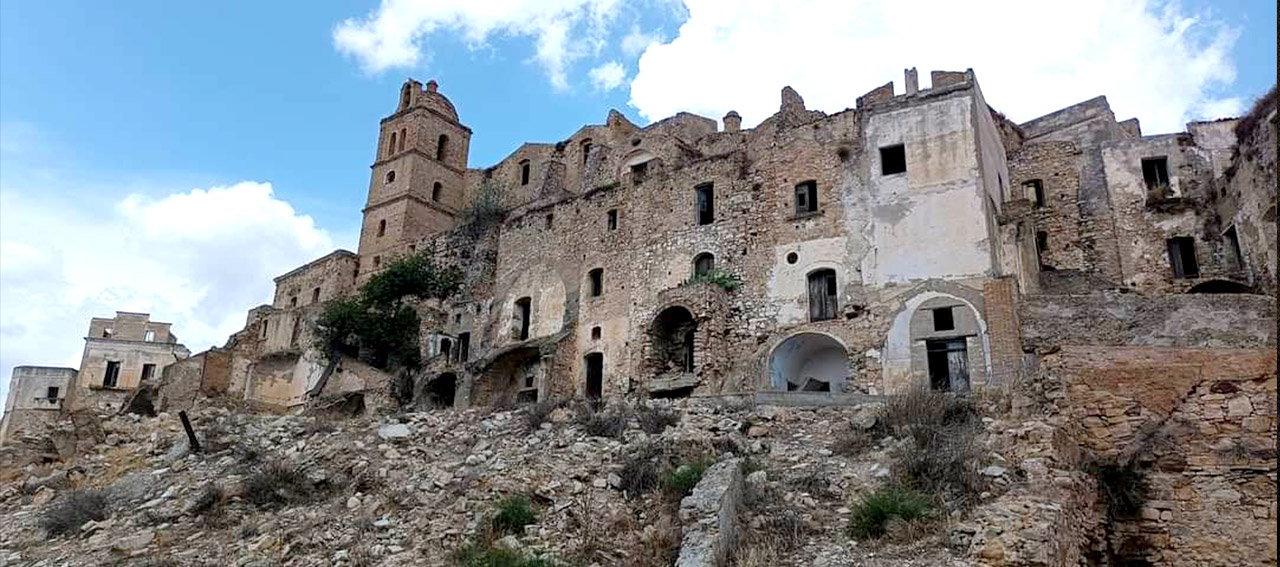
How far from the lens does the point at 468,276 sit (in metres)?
33.9

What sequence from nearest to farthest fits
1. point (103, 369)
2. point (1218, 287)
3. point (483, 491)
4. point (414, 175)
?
point (483, 491) → point (1218, 287) → point (414, 175) → point (103, 369)

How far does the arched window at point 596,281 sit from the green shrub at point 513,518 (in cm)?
1561

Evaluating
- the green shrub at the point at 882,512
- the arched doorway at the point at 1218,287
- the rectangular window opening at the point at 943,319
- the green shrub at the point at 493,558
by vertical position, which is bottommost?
the green shrub at the point at 493,558

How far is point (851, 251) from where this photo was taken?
22875 mm

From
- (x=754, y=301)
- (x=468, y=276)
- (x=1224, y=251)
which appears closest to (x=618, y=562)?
(x=754, y=301)

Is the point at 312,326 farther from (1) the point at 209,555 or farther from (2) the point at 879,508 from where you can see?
(2) the point at 879,508

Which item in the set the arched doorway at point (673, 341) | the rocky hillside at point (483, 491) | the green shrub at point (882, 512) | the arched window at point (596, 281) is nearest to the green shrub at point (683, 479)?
the rocky hillside at point (483, 491)

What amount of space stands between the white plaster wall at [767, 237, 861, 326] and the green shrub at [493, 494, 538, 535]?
1262 cm

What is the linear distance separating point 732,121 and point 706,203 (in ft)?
31.9

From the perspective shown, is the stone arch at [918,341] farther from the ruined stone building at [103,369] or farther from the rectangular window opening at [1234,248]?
the ruined stone building at [103,369]

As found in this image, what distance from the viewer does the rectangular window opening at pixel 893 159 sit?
75.9 feet

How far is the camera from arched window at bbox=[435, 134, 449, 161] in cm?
4416

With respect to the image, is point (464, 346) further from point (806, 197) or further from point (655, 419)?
point (655, 419)

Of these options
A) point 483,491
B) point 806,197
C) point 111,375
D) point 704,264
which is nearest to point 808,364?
point 704,264
